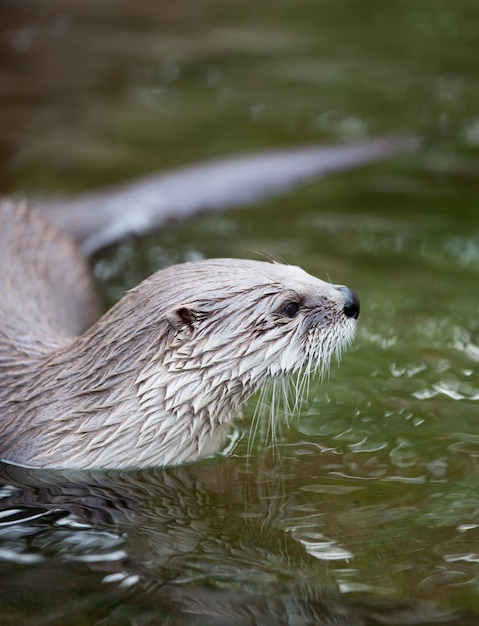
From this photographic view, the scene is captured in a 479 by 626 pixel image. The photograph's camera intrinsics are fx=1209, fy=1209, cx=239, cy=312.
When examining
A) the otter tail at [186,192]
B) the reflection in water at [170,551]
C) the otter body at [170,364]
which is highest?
the otter tail at [186,192]

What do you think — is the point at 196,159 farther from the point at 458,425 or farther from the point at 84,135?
the point at 458,425

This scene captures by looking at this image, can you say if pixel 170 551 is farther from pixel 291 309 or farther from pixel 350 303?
pixel 350 303

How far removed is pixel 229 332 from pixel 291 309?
0.56 feet

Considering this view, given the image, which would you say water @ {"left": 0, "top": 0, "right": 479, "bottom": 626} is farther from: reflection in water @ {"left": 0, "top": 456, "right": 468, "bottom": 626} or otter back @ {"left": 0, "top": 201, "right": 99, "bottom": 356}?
otter back @ {"left": 0, "top": 201, "right": 99, "bottom": 356}

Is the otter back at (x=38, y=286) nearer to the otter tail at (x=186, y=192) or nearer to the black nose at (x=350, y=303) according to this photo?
the otter tail at (x=186, y=192)

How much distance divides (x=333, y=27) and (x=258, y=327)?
514 centimetres

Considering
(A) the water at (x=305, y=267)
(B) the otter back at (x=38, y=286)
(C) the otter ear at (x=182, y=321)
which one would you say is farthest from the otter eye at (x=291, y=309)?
(B) the otter back at (x=38, y=286)

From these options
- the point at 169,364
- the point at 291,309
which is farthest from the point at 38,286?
the point at 291,309

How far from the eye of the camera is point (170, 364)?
286 cm

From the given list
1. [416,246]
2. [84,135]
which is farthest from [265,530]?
[84,135]

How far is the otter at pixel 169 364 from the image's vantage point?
2867mm

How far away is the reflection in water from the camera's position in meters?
2.39

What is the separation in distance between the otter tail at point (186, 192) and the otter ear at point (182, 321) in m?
1.46

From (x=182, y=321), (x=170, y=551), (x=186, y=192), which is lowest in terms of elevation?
(x=170, y=551)
